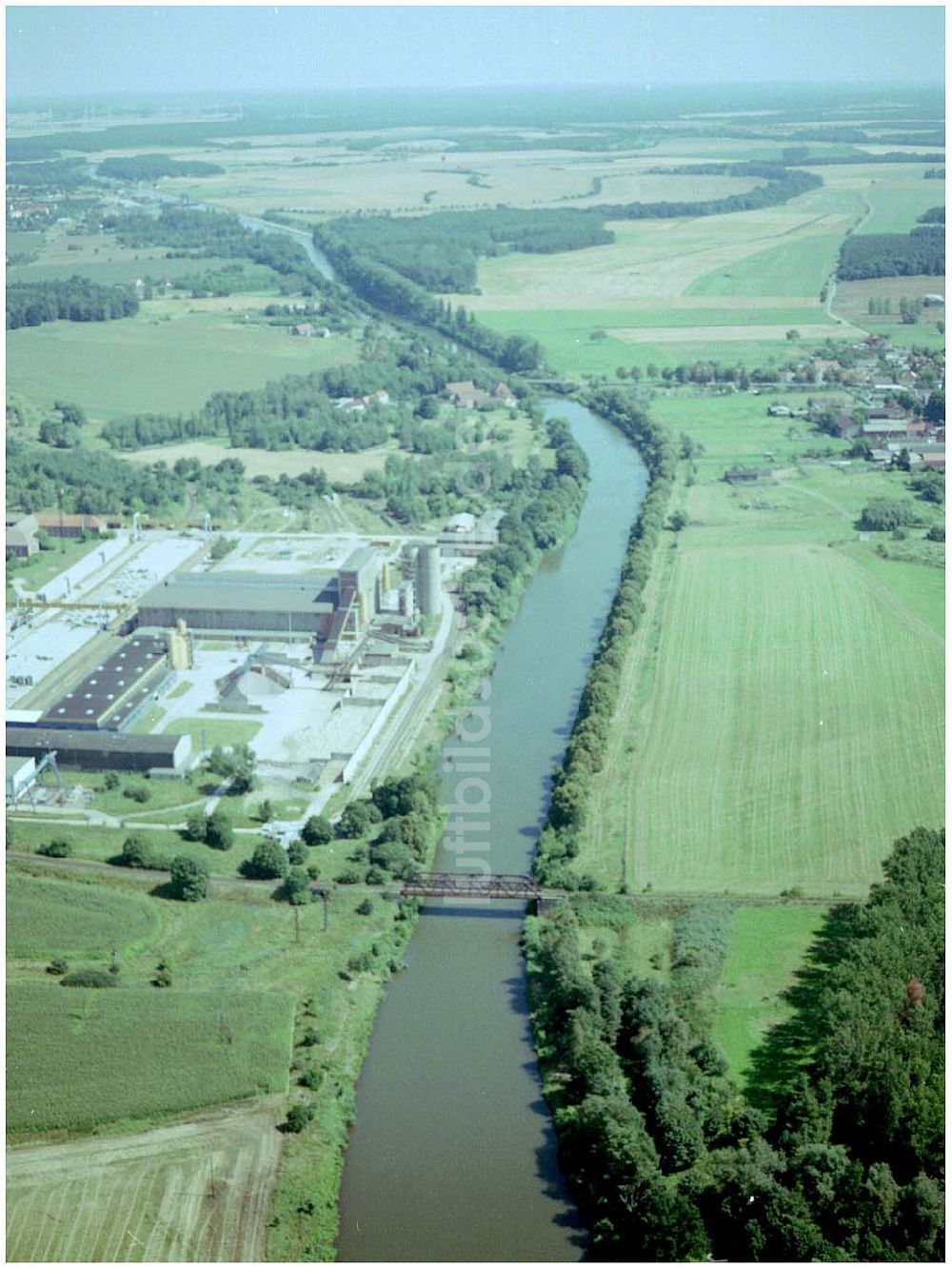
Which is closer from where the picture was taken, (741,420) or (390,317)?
(741,420)

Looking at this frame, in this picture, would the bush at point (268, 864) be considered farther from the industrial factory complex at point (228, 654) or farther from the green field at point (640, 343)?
the green field at point (640, 343)

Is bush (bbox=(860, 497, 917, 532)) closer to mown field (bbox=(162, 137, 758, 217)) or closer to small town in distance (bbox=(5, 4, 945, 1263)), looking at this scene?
small town in distance (bbox=(5, 4, 945, 1263))

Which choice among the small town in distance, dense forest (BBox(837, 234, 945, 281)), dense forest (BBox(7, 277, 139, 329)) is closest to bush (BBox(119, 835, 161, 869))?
the small town in distance

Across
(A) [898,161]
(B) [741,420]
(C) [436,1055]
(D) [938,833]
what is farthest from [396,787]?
(A) [898,161]

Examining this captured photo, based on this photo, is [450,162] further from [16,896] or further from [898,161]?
[16,896]

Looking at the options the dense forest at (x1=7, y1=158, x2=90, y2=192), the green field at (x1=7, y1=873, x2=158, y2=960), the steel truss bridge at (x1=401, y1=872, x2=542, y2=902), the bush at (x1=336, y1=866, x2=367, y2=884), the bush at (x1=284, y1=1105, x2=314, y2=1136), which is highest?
the dense forest at (x1=7, y1=158, x2=90, y2=192)
